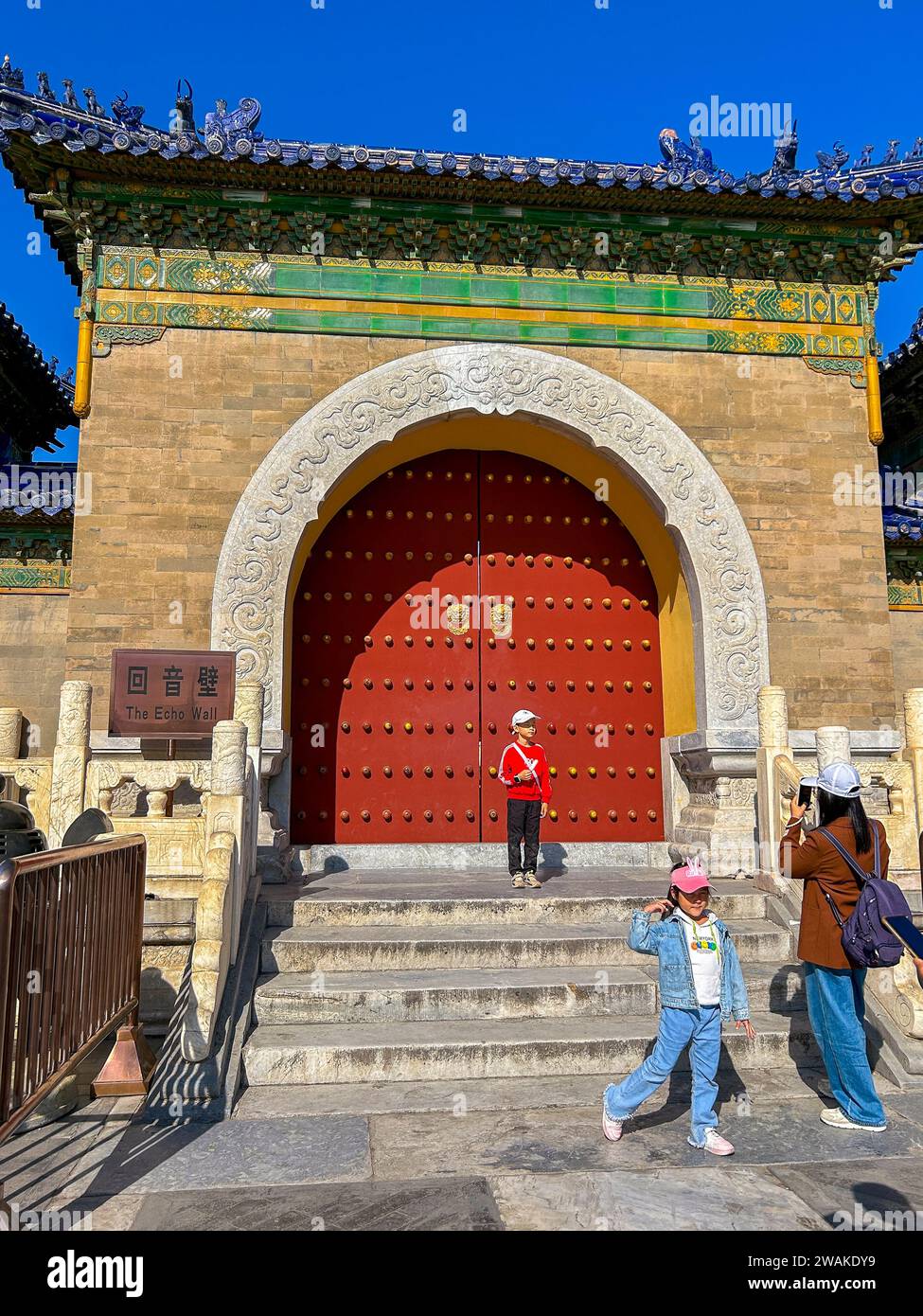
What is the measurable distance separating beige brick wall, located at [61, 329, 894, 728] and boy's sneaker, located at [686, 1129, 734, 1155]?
4649 millimetres

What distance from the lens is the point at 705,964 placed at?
3756mm

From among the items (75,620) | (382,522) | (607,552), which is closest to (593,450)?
(607,552)

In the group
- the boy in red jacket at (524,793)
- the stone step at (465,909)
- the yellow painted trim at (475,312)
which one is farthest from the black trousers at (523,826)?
the yellow painted trim at (475,312)

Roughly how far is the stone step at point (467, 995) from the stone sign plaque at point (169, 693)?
213cm

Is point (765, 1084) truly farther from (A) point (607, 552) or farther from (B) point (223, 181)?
(B) point (223, 181)

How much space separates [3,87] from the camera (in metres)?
7.61

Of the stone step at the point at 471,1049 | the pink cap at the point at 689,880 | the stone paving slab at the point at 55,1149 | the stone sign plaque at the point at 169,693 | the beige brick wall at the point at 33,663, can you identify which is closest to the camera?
the stone paving slab at the point at 55,1149

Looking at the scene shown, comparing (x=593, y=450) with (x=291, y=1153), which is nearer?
(x=291, y=1153)

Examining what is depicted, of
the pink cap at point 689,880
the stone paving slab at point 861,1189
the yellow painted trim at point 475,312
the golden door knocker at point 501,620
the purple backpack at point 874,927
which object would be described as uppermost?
the yellow painted trim at point 475,312

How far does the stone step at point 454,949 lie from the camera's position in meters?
5.14

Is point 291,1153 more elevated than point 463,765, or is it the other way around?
point 463,765

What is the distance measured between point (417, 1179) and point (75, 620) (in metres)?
5.28

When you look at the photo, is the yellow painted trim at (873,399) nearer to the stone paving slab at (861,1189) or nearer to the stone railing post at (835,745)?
the stone railing post at (835,745)

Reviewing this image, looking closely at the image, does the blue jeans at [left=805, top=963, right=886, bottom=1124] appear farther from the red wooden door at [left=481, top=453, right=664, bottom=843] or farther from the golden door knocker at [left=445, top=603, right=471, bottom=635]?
the golden door knocker at [left=445, top=603, right=471, bottom=635]
